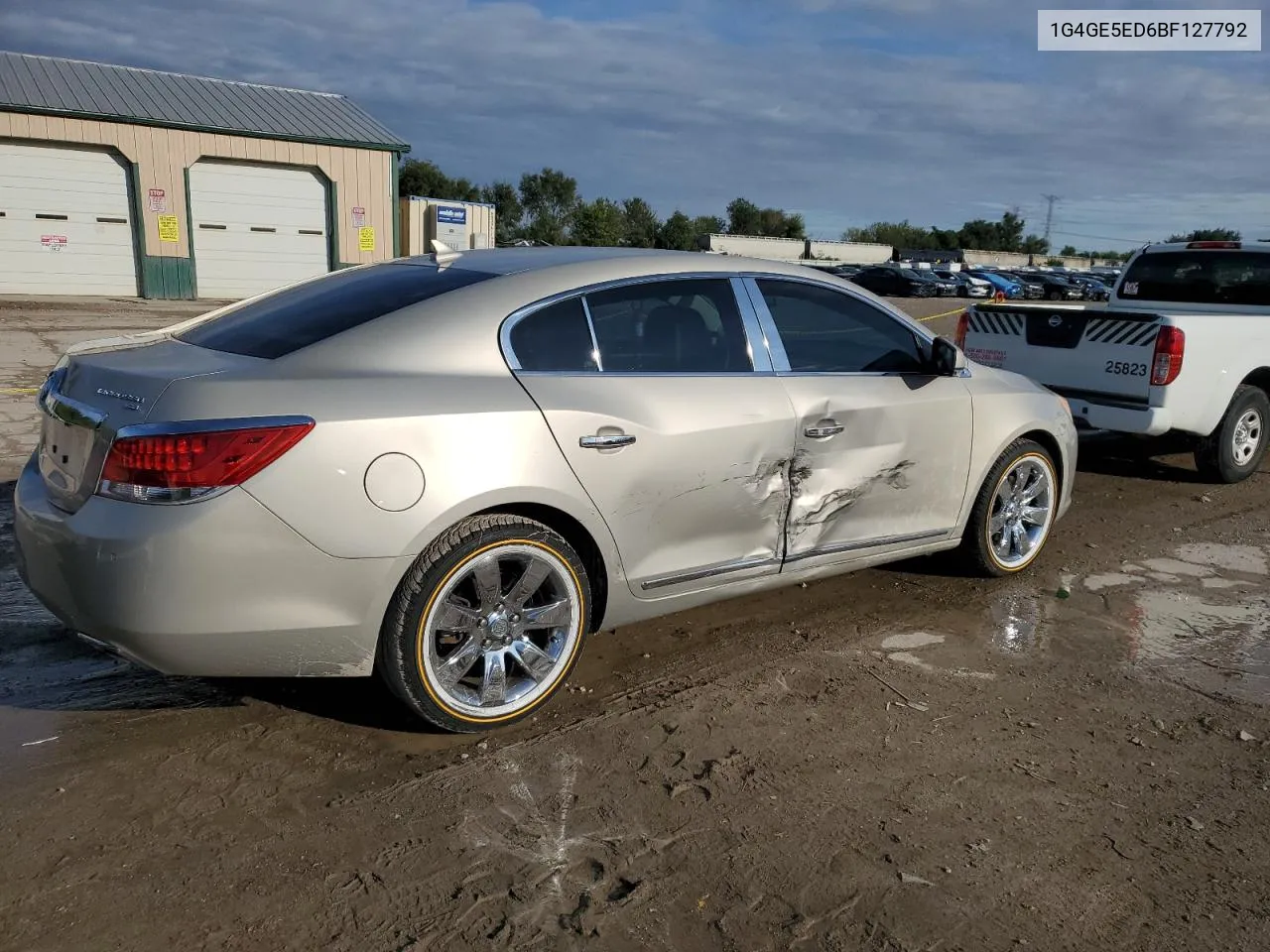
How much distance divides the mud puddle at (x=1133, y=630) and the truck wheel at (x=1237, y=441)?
7.06 feet

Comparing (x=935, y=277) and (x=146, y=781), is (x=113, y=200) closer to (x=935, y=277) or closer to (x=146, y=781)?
(x=146, y=781)

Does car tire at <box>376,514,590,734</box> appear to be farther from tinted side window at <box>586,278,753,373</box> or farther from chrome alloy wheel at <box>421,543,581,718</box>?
tinted side window at <box>586,278,753,373</box>

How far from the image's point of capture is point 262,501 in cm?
296

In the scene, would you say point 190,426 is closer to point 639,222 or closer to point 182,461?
point 182,461

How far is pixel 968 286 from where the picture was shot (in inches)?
1722

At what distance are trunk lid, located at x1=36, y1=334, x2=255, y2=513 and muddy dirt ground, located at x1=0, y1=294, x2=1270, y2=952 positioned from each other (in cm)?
91

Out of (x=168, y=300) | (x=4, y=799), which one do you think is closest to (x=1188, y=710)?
(x=4, y=799)

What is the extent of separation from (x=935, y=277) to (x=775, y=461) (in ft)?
133

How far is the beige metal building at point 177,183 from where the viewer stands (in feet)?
80.6

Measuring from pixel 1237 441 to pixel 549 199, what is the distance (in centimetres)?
7029

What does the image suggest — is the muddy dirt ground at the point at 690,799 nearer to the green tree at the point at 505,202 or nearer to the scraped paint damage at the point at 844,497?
the scraped paint damage at the point at 844,497

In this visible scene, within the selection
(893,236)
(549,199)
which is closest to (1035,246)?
(893,236)

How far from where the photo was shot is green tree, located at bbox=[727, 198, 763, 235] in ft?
300

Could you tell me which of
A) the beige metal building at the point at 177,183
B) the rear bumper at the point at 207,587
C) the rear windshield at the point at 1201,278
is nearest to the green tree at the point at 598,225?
the beige metal building at the point at 177,183
